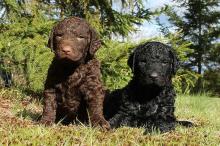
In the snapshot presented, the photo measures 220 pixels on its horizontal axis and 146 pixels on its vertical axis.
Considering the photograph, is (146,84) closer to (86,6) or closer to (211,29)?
(86,6)

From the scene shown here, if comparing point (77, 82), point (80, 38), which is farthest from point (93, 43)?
point (77, 82)

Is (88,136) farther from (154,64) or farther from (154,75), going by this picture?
Result: (154,64)

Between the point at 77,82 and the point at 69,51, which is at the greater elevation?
the point at 69,51

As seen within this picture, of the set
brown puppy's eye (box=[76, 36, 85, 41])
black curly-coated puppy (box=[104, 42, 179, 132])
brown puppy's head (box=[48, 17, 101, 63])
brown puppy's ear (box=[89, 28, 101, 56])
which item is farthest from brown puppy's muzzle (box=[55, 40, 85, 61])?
black curly-coated puppy (box=[104, 42, 179, 132])

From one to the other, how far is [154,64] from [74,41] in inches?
45.4

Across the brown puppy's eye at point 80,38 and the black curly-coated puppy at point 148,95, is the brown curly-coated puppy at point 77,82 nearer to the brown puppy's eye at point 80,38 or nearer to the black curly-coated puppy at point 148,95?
the brown puppy's eye at point 80,38

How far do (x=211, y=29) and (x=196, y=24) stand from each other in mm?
859

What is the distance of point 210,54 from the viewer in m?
27.0

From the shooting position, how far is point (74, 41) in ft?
20.0

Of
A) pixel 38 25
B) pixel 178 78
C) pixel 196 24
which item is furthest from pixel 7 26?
pixel 196 24

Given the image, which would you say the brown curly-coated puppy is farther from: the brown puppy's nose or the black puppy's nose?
the black puppy's nose

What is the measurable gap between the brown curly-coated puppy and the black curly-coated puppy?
18.3 inches

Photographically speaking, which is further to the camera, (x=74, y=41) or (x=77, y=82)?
(x=77, y=82)

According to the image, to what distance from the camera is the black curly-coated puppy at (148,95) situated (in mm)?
6613
